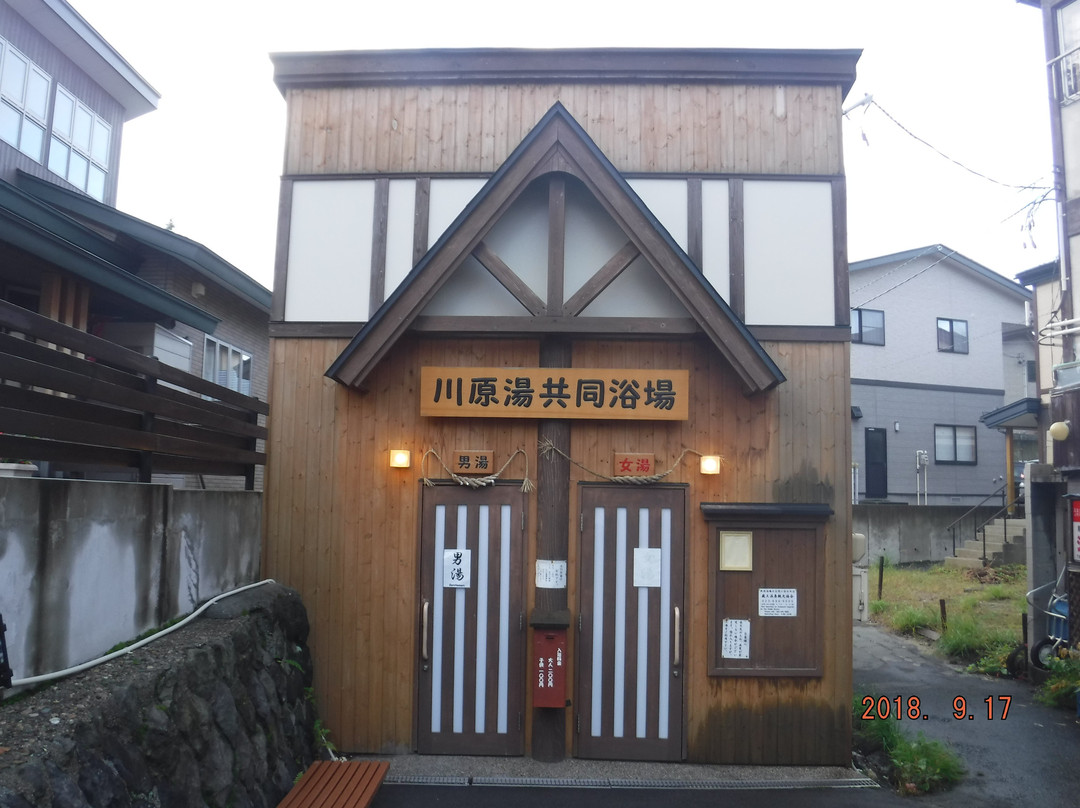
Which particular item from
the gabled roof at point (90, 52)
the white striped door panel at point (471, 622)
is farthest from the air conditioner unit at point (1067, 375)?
the gabled roof at point (90, 52)

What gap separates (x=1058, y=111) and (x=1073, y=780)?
32.6ft

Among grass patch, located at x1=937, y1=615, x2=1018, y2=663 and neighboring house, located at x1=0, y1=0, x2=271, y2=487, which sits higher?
neighboring house, located at x1=0, y1=0, x2=271, y2=487

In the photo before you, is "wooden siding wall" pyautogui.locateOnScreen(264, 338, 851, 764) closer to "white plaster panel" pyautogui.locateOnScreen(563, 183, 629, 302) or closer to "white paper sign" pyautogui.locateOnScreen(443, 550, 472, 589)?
"white paper sign" pyautogui.locateOnScreen(443, 550, 472, 589)

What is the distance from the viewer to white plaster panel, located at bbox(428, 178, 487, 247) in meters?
8.42

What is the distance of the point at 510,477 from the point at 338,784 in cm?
309

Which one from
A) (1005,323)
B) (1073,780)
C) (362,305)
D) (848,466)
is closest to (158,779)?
(362,305)

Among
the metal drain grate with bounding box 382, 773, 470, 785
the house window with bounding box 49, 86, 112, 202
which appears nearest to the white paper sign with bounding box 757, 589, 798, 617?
the metal drain grate with bounding box 382, 773, 470, 785

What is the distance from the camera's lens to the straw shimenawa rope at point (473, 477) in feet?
26.1

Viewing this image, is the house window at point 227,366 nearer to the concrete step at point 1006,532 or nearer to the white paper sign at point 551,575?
the white paper sign at point 551,575

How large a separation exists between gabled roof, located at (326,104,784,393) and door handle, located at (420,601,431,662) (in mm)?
2347

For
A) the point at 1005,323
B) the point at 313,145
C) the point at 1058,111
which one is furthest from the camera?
the point at 1005,323

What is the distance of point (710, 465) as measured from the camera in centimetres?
793

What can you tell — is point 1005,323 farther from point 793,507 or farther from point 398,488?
point 398,488

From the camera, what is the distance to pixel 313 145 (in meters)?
8.65
